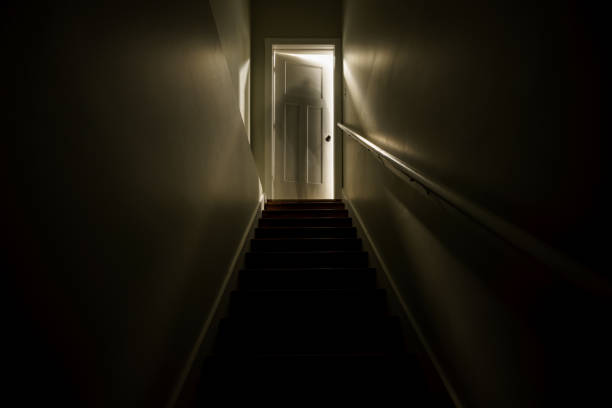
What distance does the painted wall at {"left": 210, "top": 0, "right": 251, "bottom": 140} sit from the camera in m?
3.41

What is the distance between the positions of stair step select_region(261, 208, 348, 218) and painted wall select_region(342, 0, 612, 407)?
74.3 inches

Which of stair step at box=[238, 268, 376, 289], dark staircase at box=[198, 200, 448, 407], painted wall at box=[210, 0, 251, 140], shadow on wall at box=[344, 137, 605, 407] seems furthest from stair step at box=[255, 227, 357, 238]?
shadow on wall at box=[344, 137, 605, 407]

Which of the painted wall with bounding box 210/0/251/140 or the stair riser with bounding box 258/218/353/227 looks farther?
the stair riser with bounding box 258/218/353/227

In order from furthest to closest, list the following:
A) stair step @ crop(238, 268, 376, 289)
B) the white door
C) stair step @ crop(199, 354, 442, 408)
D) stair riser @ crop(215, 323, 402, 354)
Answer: the white door
stair step @ crop(238, 268, 376, 289)
stair riser @ crop(215, 323, 402, 354)
stair step @ crop(199, 354, 442, 408)

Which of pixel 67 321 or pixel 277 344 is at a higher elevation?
pixel 67 321

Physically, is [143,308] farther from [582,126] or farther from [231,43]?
[231,43]

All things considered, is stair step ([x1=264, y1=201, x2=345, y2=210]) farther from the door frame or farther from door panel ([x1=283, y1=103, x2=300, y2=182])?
door panel ([x1=283, y1=103, x2=300, y2=182])

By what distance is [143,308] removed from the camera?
49.6 inches

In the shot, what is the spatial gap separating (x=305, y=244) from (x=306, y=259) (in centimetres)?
27

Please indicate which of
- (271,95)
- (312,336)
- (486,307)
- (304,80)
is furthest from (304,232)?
(304,80)

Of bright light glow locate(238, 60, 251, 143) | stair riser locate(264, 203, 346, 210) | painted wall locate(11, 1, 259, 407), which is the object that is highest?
bright light glow locate(238, 60, 251, 143)

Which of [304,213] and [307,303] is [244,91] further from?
[307,303]

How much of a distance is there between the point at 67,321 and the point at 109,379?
0.84ft

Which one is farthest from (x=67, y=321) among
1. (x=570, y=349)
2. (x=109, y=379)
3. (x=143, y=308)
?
(x=570, y=349)
